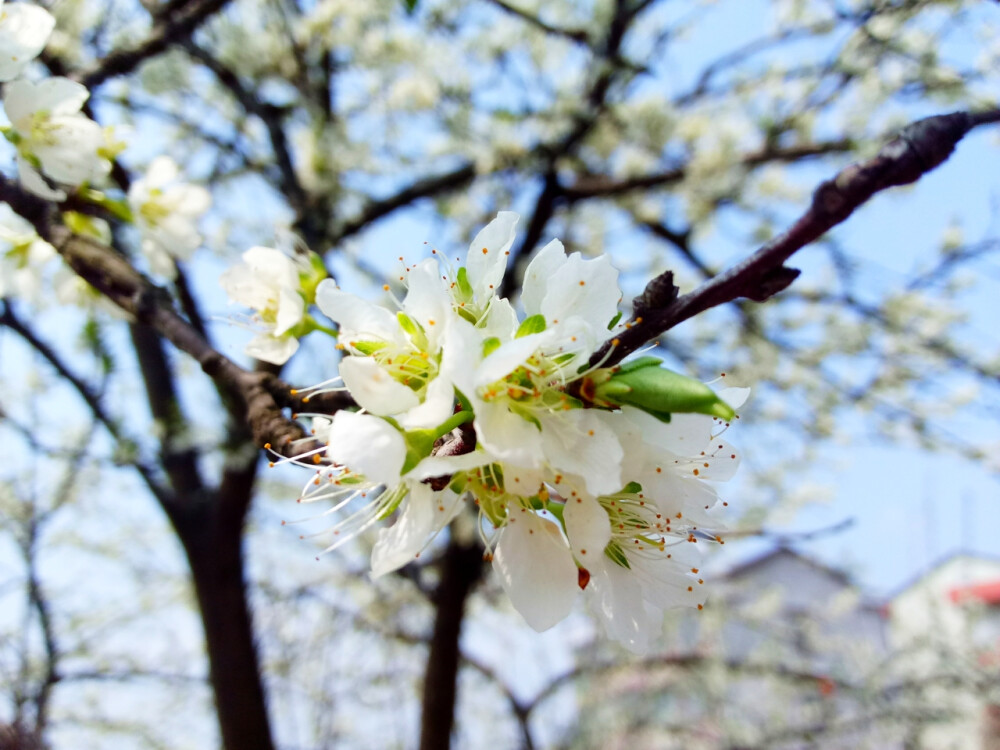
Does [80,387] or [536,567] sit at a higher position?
[80,387]

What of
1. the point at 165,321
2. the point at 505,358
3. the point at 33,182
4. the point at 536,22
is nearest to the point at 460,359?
the point at 505,358

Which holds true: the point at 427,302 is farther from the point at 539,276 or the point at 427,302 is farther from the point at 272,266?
the point at 272,266

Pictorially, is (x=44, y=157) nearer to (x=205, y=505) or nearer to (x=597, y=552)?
(x=597, y=552)

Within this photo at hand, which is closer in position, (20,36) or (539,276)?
(539,276)

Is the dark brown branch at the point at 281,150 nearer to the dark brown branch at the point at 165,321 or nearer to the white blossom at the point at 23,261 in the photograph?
the white blossom at the point at 23,261

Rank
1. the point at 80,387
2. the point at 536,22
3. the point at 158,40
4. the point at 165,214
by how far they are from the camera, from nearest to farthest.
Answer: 1. the point at 165,214
2. the point at 158,40
3. the point at 536,22
4. the point at 80,387

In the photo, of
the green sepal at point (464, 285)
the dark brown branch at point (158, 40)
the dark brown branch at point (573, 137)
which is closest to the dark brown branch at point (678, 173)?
the dark brown branch at point (573, 137)

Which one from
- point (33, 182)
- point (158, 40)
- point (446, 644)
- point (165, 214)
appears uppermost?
point (158, 40)

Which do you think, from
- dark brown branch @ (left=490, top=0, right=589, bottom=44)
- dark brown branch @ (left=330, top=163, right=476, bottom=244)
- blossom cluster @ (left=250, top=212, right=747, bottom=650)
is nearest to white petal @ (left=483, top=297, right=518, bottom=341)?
blossom cluster @ (left=250, top=212, right=747, bottom=650)
